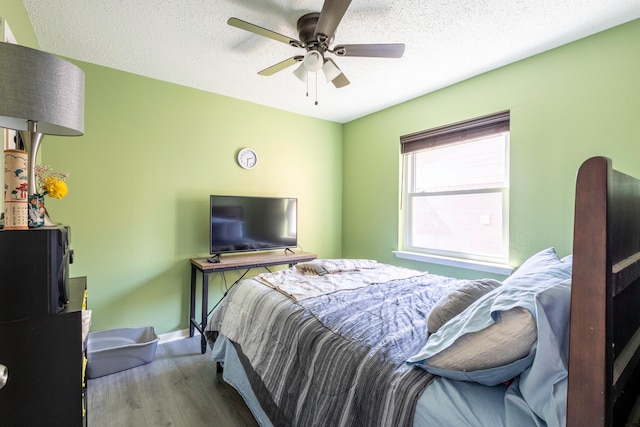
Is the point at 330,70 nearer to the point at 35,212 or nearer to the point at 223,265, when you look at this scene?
the point at 35,212

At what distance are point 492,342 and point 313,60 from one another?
1.74 metres

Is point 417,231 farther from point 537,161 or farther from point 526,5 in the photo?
point 526,5

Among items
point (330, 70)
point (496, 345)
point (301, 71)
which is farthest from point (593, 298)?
point (301, 71)

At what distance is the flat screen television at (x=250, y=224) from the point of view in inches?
113

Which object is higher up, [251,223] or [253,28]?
[253,28]

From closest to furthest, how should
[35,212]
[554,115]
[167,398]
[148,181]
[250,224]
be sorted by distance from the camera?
1. [35,212]
2. [167,398]
3. [554,115]
4. [148,181]
5. [250,224]

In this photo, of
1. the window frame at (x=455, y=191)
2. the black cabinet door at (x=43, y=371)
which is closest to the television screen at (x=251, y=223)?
the window frame at (x=455, y=191)

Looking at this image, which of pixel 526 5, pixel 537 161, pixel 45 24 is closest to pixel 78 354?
pixel 45 24

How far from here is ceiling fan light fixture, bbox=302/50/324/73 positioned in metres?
1.80

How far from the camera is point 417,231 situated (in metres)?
3.34

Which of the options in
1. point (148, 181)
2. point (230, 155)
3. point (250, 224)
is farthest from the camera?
point (230, 155)

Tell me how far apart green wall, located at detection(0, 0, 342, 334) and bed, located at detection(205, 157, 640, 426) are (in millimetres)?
1494

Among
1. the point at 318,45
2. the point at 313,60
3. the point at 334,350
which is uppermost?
the point at 318,45

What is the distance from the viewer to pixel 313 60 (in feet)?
5.99
